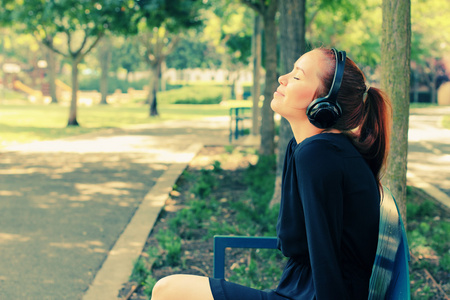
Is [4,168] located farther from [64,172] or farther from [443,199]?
[443,199]

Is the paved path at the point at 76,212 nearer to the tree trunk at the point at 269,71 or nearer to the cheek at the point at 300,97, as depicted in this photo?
the tree trunk at the point at 269,71

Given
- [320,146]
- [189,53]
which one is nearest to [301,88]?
[320,146]

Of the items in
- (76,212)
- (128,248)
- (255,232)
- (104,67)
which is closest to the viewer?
(128,248)

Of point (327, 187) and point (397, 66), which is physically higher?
point (397, 66)

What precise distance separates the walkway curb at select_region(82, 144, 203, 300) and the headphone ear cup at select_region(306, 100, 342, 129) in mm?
2723

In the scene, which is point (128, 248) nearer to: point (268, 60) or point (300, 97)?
point (300, 97)

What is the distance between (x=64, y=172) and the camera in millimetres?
10148

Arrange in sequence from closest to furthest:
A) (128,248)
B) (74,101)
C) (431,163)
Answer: (128,248) < (431,163) < (74,101)

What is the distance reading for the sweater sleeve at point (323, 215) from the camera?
1.86 metres

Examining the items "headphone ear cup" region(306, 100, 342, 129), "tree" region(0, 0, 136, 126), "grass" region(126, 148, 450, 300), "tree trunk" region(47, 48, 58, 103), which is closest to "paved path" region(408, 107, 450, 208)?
"grass" region(126, 148, 450, 300)

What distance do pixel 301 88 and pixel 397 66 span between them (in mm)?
2503

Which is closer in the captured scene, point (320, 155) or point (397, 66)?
point (320, 155)

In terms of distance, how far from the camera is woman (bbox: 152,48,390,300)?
187 centimetres

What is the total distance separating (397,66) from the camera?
14.3 feet
